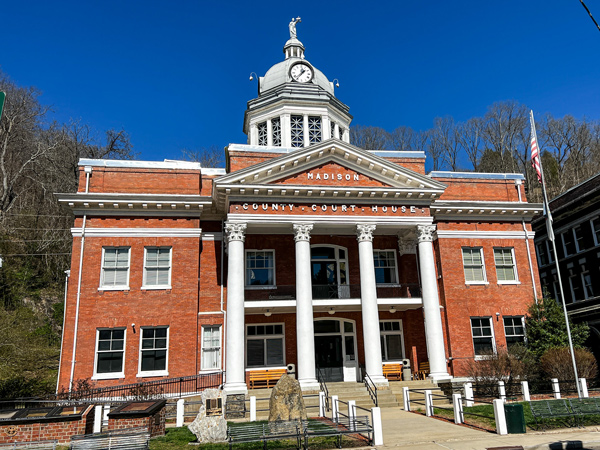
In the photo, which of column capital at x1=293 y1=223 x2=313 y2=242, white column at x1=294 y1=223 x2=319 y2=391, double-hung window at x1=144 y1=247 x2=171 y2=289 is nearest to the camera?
white column at x1=294 y1=223 x2=319 y2=391

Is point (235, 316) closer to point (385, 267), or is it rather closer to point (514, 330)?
point (385, 267)

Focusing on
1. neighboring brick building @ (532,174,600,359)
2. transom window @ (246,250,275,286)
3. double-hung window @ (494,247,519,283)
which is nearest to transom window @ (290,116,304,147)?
transom window @ (246,250,275,286)

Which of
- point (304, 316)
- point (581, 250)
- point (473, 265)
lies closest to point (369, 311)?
point (304, 316)

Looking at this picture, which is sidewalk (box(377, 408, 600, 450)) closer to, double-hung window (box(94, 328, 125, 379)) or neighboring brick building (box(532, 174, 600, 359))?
double-hung window (box(94, 328, 125, 379))

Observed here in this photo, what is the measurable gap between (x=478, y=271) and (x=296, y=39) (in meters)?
20.5

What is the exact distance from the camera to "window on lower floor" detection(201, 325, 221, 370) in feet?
78.7

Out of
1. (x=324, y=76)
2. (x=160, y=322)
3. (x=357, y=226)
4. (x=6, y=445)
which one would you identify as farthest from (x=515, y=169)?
(x=6, y=445)

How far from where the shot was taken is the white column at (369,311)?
73.8ft

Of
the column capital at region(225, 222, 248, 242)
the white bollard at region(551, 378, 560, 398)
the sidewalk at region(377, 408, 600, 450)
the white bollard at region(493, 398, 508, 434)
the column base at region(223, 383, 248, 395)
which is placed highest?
the column capital at region(225, 222, 248, 242)

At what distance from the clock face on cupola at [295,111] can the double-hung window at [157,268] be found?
9880 millimetres

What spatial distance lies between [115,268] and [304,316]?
9.49m

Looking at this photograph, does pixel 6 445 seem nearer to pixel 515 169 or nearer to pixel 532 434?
pixel 532 434

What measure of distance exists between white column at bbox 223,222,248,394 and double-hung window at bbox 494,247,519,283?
583 inches

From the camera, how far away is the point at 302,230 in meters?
23.8
